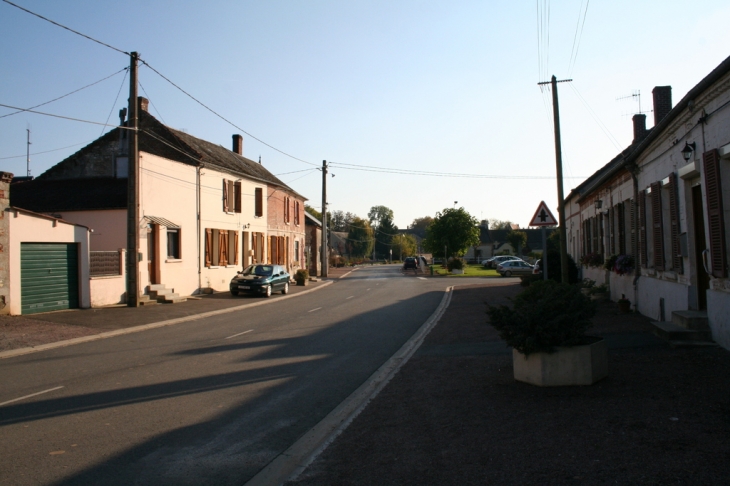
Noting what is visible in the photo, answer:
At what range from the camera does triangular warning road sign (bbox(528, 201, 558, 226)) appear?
14.4 m

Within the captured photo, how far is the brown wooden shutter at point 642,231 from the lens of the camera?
49.1ft

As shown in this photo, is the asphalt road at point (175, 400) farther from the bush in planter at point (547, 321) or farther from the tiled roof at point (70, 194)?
the tiled roof at point (70, 194)

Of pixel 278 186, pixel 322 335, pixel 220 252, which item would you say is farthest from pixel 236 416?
pixel 278 186

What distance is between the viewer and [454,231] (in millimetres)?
62875

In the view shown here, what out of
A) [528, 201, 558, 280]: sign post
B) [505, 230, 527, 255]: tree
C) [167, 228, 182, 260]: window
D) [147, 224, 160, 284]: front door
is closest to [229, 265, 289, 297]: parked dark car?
[167, 228, 182, 260]: window

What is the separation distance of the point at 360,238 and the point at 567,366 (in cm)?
11308

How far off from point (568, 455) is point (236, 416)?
3.85 metres

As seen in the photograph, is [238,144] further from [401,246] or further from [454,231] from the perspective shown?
[401,246]

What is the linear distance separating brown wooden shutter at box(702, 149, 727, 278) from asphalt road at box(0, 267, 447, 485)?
18.9 feet

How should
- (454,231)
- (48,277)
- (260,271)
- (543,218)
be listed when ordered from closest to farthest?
(543,218)
(48,277)
(260,271)
(454,231)

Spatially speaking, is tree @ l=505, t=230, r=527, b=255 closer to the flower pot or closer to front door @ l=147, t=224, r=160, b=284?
front door @ l=147, t=224, r=160, b=284

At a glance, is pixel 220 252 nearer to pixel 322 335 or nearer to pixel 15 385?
pixel 322 335

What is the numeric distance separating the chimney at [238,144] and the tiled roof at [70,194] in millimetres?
17107

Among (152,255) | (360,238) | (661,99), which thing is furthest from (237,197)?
(360,238)
